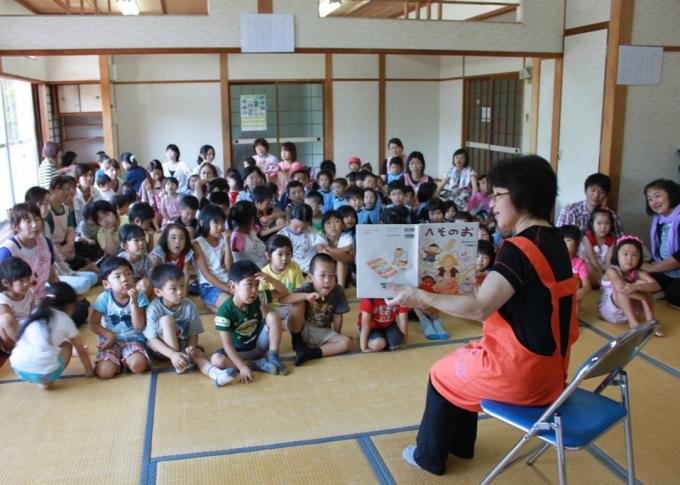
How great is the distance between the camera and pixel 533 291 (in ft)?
7.18

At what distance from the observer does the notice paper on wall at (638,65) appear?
6219 mm

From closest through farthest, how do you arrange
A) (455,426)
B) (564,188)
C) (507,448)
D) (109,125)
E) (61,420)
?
(455,426) < (507,448) < (61,420) < (564,188) < (109,125)

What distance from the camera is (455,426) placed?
263 cm

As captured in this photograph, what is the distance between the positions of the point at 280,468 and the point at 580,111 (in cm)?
544

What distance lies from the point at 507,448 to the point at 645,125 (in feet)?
15.7

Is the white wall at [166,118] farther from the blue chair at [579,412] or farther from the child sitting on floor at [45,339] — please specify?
the blue chair at [579,412]

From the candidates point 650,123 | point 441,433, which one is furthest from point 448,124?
point 441,433

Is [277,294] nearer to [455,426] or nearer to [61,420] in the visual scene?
[61,420]

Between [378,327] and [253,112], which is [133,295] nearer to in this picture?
[378,327]

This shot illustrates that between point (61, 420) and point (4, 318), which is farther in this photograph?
point (4, 318)

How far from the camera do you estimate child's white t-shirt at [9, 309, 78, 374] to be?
3.41 metres

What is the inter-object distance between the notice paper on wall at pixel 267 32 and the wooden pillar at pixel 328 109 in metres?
4.86

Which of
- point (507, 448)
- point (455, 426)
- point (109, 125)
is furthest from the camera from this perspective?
point (109, 125)

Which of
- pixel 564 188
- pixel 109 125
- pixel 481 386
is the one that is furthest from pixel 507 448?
pixel 109 125
